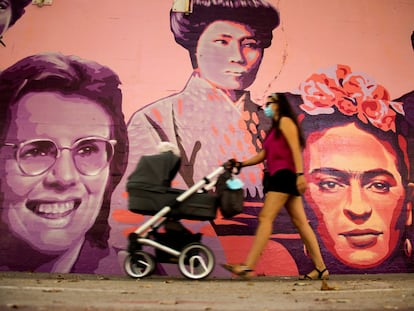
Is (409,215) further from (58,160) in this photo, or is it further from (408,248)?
(58,160)

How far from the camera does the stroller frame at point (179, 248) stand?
4.82 metres

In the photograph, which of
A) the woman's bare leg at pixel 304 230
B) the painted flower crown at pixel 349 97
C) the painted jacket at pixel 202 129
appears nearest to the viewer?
the woman's bare leg at pixel 304 230

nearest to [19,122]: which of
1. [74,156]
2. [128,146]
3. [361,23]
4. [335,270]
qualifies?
[74,156]

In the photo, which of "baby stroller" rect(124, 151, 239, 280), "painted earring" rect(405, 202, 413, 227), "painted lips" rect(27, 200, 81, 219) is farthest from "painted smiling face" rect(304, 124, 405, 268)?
"painted lips" rect(27, 200, 81, 219)

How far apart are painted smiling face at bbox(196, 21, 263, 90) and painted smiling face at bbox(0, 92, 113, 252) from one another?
1.47 m

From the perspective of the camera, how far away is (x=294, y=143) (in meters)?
4.75

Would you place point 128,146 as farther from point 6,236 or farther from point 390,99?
point 390,99

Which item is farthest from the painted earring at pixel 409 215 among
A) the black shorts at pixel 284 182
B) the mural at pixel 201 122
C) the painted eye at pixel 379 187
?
Result: the black shorts at pixel 284 182

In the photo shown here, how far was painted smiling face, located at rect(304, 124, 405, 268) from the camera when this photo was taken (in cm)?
615

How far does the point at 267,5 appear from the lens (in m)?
6.68

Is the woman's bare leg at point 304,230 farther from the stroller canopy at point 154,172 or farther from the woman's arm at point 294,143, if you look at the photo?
the stroller canopy at point 154,172

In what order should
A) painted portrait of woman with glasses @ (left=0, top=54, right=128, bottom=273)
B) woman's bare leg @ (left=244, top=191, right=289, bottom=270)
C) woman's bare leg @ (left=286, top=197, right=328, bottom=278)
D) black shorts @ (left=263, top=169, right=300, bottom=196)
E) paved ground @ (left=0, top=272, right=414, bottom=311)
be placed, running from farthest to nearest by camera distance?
1. painted portrait of woman with glasses @ (left=0, top=54, right=128, bottom=273)
2. woman's bare leg @ (left=286, top=197, right=328, bottom=278)
3. black shorts @ (left=263, top=169, right=300, bottom=196)
4. woman's bare leg @ (left=244, top=191, right=289, bottom=270)
5. paved ground @ (left=0, top=272, right=414, bottom=311)

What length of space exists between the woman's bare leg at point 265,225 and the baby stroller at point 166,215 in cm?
45

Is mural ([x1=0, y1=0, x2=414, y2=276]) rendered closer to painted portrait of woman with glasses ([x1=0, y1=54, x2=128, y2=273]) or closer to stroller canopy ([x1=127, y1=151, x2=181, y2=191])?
painted portrait of woman with glasses ([x1=0, y1=54, x2=128, y2=273])
